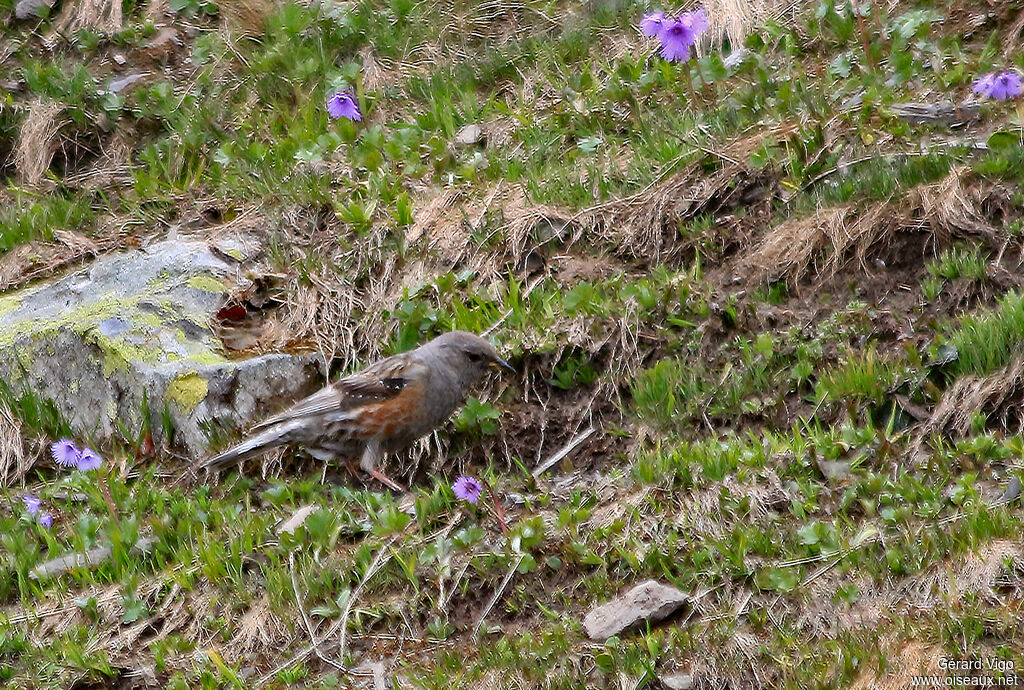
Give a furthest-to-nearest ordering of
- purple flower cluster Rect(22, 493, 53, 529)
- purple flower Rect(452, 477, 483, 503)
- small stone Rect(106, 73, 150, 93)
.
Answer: small stone Rect(106, 73, 150, 93) → purple flower cluster Rect(22, 493, 53, 529) → purple flower Rect(452, 477, 483, 503)

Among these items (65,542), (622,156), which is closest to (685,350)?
(622,156)

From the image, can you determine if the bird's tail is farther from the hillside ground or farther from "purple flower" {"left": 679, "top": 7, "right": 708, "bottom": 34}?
"purple flower" {"left": 679, "top": 7, "right": 708, "bottom": 34}

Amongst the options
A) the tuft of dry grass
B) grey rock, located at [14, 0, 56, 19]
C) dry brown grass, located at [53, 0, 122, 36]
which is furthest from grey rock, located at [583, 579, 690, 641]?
grey rock, located at [14, 0, 56, 19]

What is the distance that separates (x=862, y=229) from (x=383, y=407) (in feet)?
9.53

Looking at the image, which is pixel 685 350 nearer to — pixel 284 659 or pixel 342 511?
pixel 342 511

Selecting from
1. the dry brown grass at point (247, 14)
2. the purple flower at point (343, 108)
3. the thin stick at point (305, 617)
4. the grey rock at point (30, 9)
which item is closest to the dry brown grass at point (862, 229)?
the thin stick at point (305, 617)

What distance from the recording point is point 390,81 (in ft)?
33.2

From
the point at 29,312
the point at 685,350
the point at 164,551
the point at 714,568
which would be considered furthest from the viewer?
the point at 29,312

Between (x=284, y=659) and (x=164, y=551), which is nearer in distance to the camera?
(x=284, y=659)

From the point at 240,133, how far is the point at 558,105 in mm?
2525

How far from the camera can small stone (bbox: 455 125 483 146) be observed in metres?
9.12

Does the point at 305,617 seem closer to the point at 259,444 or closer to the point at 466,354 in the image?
the point at 259,444

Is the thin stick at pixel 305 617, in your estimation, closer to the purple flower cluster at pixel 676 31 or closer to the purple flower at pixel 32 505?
the purple flower at pixel 32 505

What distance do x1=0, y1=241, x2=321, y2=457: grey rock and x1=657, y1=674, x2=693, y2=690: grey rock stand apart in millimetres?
3418
